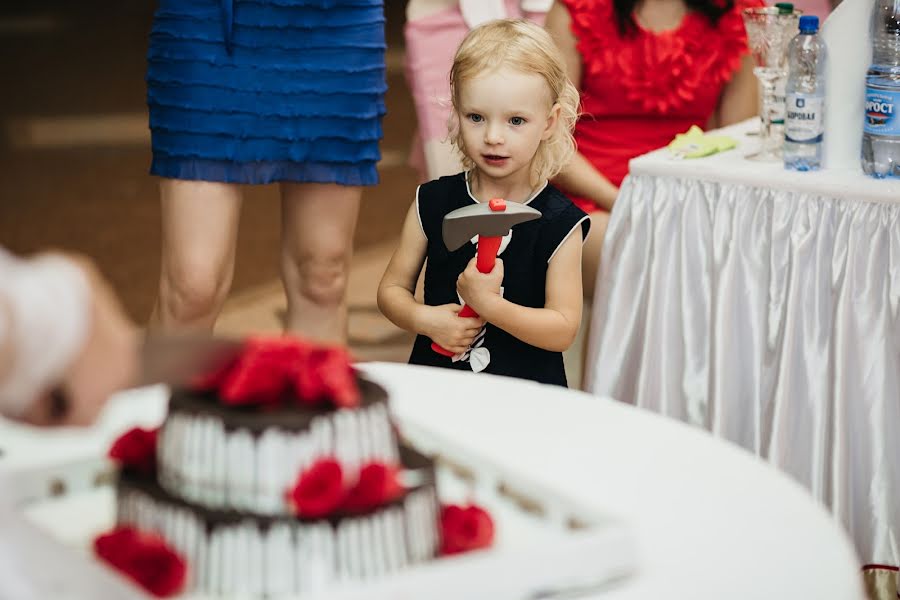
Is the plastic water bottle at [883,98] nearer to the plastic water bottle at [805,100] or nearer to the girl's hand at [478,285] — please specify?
the plastic water bottle at [805,100]

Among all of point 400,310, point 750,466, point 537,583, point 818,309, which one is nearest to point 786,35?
point 818,309

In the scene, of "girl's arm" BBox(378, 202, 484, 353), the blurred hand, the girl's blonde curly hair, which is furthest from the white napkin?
the blurred hand

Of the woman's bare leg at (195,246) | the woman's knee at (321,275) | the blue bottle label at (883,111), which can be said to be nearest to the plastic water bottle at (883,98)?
the blue bottle label at (883,111)

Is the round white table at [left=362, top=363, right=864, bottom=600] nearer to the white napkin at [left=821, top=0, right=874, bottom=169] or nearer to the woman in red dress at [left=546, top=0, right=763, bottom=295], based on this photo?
the white napkin at [left=821, top=0, right=874, bottom=169]

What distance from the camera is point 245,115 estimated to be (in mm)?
2324

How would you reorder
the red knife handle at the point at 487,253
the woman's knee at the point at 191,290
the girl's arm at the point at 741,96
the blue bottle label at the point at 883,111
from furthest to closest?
the girl's arm at the point at 741,96 → the woman's knee at the point at 191,290 → the blue bottle label at the point at 883,111 → the red knife handle at the point at 487,253

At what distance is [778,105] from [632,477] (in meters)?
1.20

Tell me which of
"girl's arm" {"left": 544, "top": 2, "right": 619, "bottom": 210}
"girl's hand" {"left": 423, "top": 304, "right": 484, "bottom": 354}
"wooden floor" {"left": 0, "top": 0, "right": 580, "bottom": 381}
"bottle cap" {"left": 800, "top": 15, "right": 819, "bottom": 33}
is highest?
"bottle cap" {"left": 800, "top": 15, "right": 819, "bottom": 33}

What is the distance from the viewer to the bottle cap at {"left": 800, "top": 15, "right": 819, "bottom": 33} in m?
2.17

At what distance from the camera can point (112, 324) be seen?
978mm

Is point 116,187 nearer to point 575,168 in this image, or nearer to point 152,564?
point 575,168

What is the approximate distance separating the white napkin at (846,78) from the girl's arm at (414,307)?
664 mm

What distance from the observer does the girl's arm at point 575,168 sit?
8.84ft

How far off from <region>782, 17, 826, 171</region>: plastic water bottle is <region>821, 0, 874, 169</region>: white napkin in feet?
0.04
